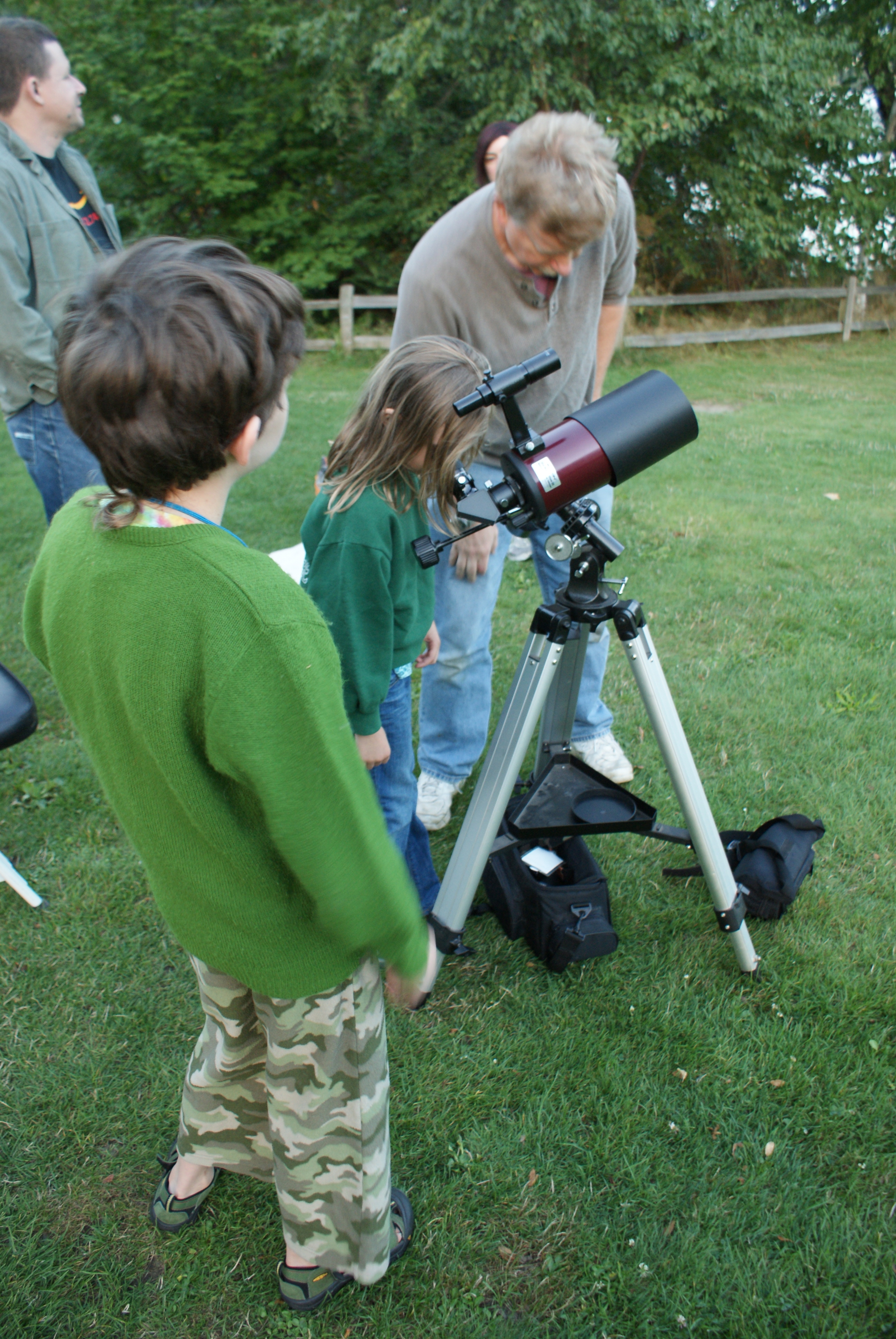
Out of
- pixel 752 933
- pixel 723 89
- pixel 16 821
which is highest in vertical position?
pixel 723 89

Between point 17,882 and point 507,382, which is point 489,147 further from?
point 17,882

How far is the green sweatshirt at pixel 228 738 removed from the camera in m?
0.98

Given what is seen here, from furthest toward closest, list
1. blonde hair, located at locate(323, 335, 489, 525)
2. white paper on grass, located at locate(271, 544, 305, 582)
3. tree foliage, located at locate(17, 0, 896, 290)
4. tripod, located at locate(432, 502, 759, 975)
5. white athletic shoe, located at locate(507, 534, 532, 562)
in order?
tree foliage, located at locate(17, 0, 896, 290)
white athletic shoe, located at locate(507, 534, 532, 562)
white paper on grass, located at locate(271, 544, 305, 582)
tripod, located at locate(432, 502, 759, 975)
blonde hair, located at locate(323, 335, 489, 525)

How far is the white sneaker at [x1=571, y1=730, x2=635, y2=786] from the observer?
3.05m

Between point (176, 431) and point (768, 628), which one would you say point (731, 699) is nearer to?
point (768, 628)

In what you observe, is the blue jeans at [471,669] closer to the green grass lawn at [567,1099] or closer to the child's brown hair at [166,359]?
the green grass lawn at [567,1099]

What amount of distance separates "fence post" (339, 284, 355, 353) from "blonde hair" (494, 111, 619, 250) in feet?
35.5

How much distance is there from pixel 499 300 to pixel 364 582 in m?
1.06

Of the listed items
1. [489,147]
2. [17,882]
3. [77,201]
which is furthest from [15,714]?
[489,147]

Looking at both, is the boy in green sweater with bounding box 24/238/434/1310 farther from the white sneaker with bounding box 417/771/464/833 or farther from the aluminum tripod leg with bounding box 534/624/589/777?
the white sneaker with bounding box 417/771/464/833

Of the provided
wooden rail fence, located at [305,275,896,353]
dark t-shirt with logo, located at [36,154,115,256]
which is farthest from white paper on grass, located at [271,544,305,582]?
wooden rail fence, located at [305,275,896,353]

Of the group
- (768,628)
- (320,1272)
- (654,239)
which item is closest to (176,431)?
(320,1272)

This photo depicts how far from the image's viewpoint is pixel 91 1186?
184 centimetres

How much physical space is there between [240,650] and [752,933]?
1.97 meters
